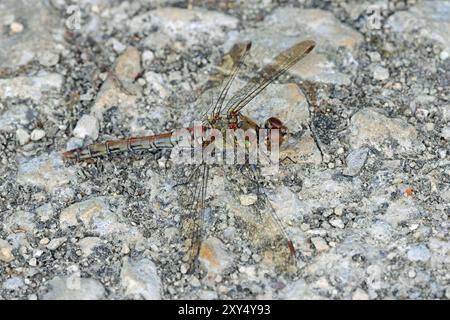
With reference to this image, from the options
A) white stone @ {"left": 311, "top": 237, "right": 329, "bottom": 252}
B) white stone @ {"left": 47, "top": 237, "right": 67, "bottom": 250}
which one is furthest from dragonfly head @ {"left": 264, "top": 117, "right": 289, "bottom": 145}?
white stone @ {"left": 47, "top": 237, "right": 67, "bottom": 250}

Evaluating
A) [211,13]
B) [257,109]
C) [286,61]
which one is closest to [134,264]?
[257,109]

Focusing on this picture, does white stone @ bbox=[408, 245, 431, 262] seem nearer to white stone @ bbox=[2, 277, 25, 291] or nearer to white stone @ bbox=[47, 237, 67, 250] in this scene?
white stone @ bbox=[47, 237, 67, 250]

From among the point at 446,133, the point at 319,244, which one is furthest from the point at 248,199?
the point at 446,133

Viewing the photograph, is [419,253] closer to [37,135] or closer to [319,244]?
[319,244]

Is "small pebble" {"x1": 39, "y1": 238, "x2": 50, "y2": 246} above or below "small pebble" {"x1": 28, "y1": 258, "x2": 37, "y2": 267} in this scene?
above

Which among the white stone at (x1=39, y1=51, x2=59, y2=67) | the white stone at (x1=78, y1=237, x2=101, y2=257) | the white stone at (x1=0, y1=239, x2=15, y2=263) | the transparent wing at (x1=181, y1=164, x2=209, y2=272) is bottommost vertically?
the white stone at (x1=0, y1=239, x2=15, y2=263)

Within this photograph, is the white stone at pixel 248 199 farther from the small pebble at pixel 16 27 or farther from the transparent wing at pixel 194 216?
the small pebble at pixel 16 27
